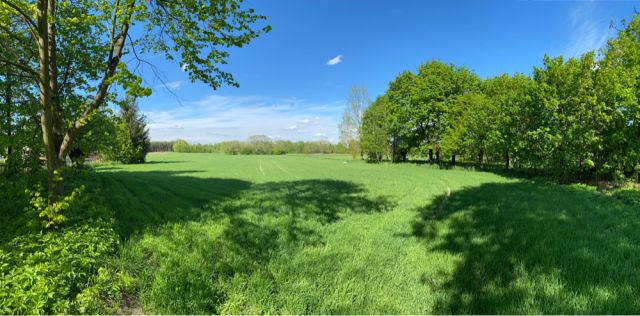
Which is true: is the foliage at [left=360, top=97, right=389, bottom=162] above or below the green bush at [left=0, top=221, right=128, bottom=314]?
above

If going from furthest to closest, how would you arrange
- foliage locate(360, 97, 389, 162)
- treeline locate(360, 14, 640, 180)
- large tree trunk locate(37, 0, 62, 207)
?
foliage locate(360, 97, 389, 162) → treeline locate(360, 14, 640, 180) → large tree trunk locate(37, 0, 62, 207)

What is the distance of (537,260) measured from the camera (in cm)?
501

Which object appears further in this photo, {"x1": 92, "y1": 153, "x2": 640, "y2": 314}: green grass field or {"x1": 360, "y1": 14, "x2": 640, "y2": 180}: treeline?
{"x1": 360, "y1": 14, "x2": 640, "y2": 180}: treeline

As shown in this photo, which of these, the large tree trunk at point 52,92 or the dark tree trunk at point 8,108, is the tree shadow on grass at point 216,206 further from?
the dark tree trunk at point 8,108

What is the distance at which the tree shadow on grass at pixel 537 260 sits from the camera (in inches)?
149

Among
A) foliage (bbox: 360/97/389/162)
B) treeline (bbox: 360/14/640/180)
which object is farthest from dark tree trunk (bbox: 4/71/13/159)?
foliage (bbox: 360/97/389/162)

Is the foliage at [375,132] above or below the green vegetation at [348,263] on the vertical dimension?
above

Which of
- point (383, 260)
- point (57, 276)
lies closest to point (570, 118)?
point (383, 260)

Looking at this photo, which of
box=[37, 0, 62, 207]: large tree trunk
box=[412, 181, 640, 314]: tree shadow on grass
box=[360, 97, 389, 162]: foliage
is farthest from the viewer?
box=[360, 97, 389, 162]: foliage

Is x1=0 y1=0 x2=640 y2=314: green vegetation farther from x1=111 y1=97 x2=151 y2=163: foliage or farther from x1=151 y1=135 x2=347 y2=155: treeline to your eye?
x1=151 y1=135 x2=347 y2=155: treeline

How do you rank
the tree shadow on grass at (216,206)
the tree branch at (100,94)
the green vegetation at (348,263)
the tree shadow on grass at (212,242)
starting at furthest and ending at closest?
the tree shadow on grass at (216,206), the tree branch at (100,94), the tree shadow on grass at (212,242), the green vegetation at (348,263)

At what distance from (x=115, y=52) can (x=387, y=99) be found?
42.0m

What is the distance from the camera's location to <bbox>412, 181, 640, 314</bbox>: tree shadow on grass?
12.4ft

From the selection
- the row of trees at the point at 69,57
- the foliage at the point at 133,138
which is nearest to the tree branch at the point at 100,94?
the row of trees at the point at 69,57
